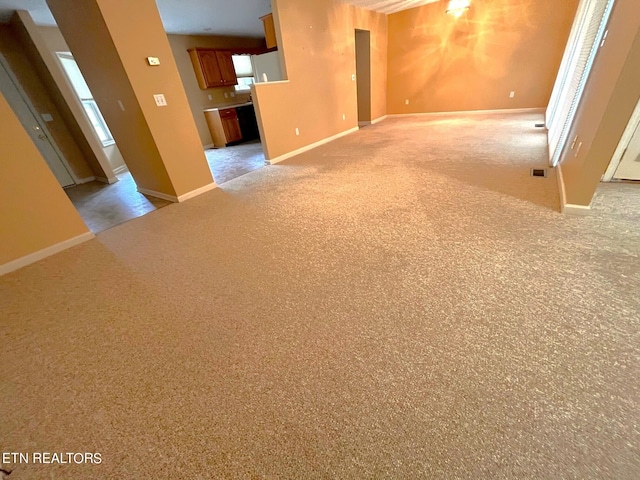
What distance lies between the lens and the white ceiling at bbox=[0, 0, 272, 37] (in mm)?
3184

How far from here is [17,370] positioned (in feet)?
4.30

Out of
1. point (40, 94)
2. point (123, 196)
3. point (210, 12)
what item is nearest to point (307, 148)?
point (210, 12)

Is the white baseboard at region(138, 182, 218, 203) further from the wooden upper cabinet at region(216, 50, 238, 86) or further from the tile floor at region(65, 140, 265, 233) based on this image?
the wooden upper cabinet at region(216, 50, 238, 86)

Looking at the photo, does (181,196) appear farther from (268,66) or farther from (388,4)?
(388,4)

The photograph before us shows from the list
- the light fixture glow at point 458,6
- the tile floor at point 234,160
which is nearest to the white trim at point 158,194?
the tile floor at point 234,160

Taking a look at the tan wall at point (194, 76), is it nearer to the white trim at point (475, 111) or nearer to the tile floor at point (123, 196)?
the tile floor at point (123, 196)

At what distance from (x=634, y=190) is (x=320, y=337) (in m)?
3.12

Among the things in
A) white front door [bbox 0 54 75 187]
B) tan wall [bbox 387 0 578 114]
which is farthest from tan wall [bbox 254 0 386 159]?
white front door [bbox 0 54 75 187]

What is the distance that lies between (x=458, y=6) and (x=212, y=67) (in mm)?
5516

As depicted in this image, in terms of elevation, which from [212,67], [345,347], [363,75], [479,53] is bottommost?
[345,347]

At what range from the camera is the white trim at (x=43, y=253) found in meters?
2.13

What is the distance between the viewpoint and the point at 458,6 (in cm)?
552

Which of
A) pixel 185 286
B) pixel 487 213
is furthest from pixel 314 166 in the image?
pixel 185 286

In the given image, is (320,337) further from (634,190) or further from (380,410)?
(634,190)
